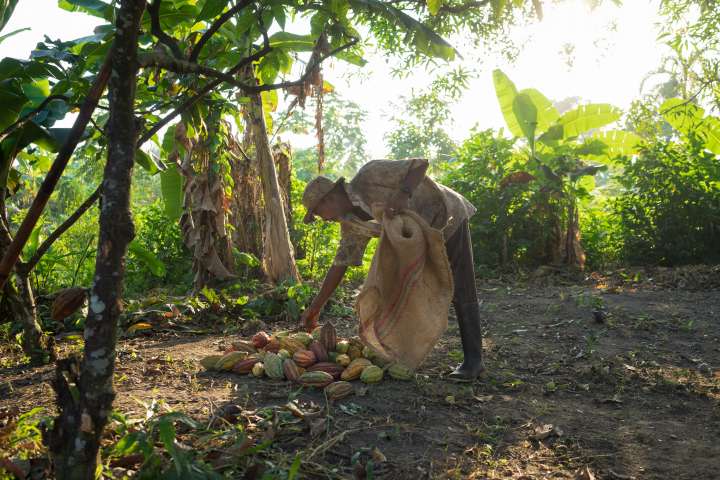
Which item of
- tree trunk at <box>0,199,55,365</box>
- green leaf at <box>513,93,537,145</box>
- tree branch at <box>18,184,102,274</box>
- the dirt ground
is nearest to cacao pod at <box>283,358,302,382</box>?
the dirt ground

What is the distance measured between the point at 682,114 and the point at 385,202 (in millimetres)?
6187

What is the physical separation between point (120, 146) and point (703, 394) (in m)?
3.38

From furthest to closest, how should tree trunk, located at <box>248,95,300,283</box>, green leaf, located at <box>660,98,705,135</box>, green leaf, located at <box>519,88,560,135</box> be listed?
green leaf, located at <box>519,88,560,135</box> < green leaf, located at <box>660,98,705,135</box> < tree trunk, located at <box>248,95,300,283</box>

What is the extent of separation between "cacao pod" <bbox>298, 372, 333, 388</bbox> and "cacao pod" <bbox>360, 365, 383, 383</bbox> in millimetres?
210

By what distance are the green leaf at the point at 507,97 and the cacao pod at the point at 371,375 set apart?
564 centimetres

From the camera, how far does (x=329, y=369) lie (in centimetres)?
354

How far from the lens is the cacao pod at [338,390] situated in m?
3.26

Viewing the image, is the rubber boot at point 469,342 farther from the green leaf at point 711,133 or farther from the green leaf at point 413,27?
the green leaf at point 711,133

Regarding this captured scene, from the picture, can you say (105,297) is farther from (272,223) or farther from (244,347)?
(272,223)

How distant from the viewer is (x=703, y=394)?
3.44 metres

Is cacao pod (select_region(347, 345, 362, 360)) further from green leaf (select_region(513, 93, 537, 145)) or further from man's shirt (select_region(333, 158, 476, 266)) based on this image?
green leaf (select_region(513, 93, 537, 145))

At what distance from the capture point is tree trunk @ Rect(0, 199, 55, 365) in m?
3.55

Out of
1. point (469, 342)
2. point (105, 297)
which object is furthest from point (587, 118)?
point (105, 297)

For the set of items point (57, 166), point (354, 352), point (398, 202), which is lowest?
point (354, 352)
